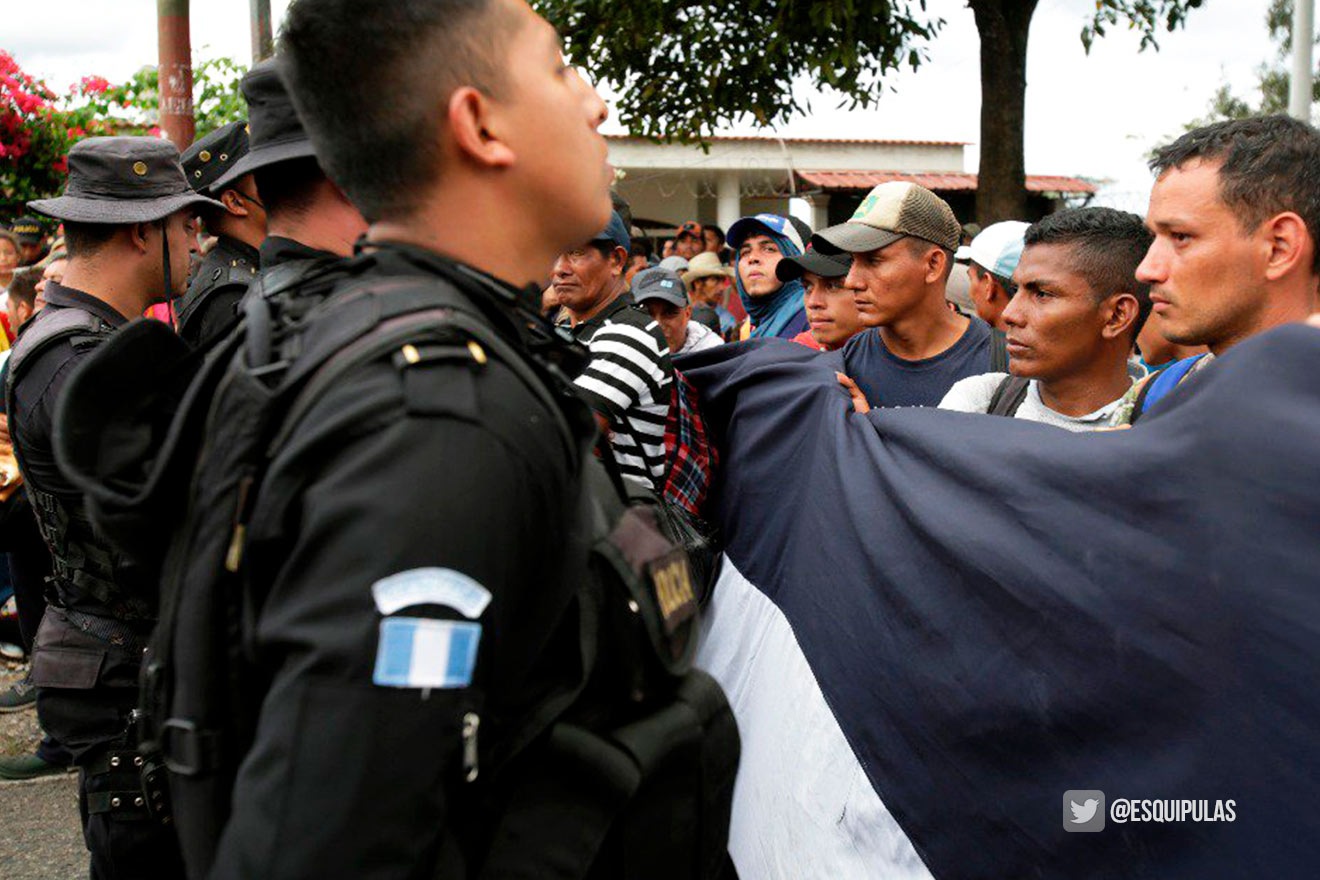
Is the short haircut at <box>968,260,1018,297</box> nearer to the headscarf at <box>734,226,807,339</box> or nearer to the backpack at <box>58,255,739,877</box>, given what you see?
the headscarf at <box>734,226,807,339</box>

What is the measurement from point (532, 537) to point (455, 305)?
27cm

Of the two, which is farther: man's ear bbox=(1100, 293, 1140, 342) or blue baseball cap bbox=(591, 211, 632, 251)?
blue baseball cap bbox=(591, 211, 632, 251)

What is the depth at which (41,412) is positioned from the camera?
2.84m

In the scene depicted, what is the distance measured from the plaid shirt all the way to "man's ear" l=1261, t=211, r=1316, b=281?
1340 millimetres

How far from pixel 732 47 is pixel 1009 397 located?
9532 millimetres

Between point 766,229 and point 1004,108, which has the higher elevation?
point 1004,108

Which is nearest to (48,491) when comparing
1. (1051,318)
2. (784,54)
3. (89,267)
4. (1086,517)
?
(89,267)

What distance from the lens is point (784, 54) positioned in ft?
38.4

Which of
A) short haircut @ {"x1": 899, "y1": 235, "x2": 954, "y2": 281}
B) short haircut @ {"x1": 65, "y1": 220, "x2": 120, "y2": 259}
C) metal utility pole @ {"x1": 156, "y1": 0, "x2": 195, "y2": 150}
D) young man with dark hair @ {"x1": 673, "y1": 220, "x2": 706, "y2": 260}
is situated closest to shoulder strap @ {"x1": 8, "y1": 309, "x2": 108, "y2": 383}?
short haircut @ {"x1": 65, "y1": 220, "x2": 120, "y2": 259}

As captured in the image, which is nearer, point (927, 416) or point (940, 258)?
point (927, 416)

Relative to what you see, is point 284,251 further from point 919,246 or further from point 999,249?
point 999,249

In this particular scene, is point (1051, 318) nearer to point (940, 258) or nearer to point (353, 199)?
point (940, 258)

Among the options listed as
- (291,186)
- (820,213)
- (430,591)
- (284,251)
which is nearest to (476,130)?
(430,591)

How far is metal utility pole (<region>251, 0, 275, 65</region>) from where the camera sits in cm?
785
